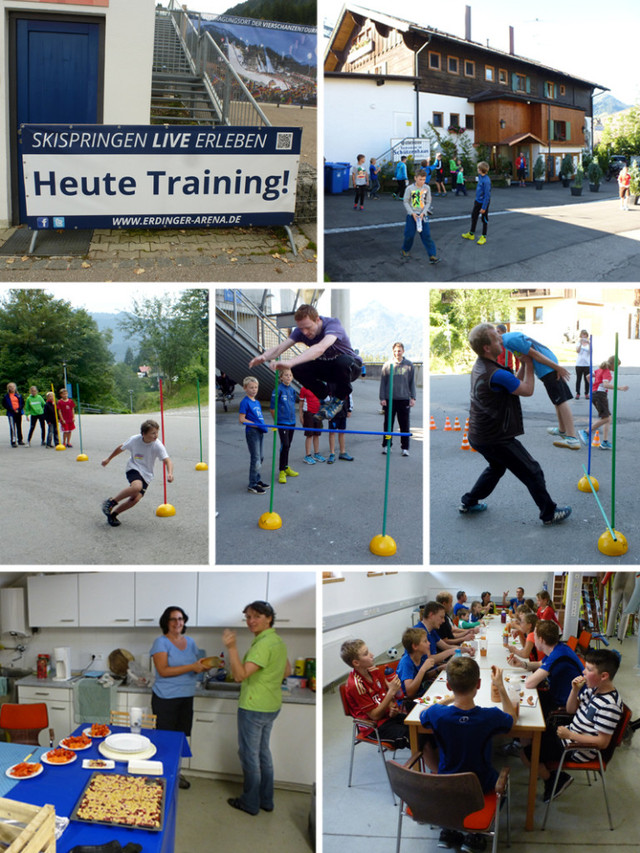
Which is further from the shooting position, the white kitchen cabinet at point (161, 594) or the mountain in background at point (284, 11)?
the mountain in background at point (284, 11)

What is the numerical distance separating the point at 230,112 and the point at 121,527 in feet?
14.2

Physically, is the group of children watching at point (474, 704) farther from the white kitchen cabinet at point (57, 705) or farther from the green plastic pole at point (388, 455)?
the white kitchen cabinet at point (57, 705)

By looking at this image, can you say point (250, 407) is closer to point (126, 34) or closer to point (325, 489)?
point (325, 489)

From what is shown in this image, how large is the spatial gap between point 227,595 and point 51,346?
7.43 ft

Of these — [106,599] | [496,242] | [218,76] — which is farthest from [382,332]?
[218,76]

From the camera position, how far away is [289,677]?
5.30 m

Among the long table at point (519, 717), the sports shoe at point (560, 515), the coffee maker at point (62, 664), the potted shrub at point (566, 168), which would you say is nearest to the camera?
the long table at point (519, 717)

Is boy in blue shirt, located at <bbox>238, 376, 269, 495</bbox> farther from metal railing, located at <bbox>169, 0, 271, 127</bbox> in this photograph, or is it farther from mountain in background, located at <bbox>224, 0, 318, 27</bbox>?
mountain in background, located at <bbox>224, 0, 318, 27</bbox>

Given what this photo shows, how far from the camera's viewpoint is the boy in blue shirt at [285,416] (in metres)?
4.43

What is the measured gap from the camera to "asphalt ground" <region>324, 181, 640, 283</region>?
514 cm

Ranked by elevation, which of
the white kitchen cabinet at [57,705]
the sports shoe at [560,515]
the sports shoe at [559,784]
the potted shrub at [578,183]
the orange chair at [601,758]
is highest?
the potted shrub at [578,183]

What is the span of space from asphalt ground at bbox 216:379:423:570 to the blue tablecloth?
1070mm

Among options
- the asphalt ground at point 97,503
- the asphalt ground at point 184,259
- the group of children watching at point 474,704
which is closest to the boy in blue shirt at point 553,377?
the group of children watching at point 474,704

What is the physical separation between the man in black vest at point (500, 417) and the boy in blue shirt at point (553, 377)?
0.07m
